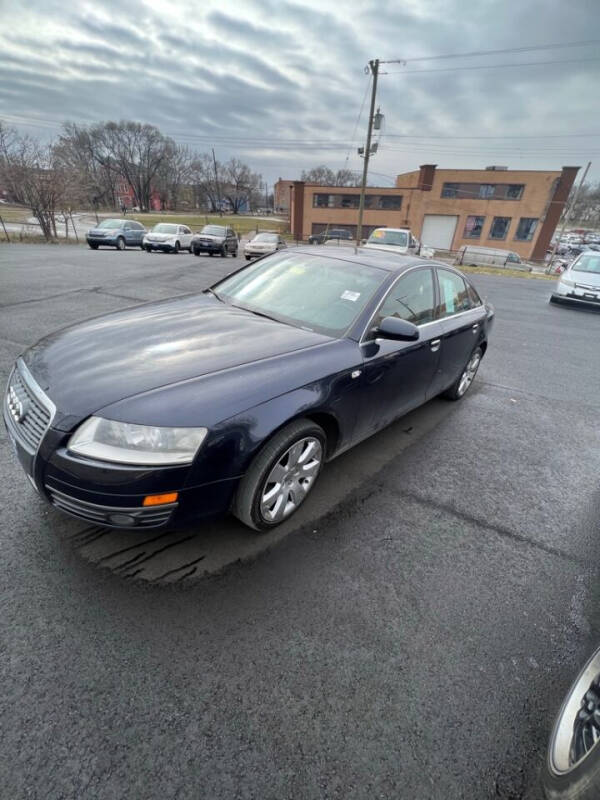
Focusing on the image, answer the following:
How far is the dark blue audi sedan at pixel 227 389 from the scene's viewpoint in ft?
5.63

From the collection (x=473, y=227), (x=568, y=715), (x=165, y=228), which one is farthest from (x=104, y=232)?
(x=473, y=227)

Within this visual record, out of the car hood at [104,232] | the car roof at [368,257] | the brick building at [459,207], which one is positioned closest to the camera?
the car roof at [368,257]

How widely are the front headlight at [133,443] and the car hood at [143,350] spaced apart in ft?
0.32

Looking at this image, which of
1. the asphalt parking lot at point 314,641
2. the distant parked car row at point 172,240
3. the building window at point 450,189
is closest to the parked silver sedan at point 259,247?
the distant parked car row at point 172,240

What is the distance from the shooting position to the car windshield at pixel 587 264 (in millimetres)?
11422

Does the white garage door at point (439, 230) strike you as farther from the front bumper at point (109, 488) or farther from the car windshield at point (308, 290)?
the front bumper at point (109, 488)

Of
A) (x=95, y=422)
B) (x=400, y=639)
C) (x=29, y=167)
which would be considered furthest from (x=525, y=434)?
(x=29, y=167)

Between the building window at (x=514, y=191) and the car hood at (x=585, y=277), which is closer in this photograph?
the car hood at (x=585, y=277)

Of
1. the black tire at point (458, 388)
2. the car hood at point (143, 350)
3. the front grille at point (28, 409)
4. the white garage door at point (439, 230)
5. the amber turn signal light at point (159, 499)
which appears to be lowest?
the white garage door at point (439, 230)

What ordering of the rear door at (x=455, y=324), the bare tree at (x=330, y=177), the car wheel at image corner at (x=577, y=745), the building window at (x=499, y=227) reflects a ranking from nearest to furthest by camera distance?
the car wheel at image corner at (x=577, y=745) < the rear door at (x=455, y=324) < the building window at (x=499, y=227) < the bare tree at (x=330, y=177)

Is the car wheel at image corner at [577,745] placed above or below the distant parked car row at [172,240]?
above

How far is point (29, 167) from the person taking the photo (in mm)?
19422

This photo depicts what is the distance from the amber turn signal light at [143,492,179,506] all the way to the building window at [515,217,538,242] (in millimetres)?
46331

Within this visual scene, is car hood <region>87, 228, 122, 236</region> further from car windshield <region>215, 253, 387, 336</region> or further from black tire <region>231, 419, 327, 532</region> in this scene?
black tire <region>231, 419, 327, 532</region>
